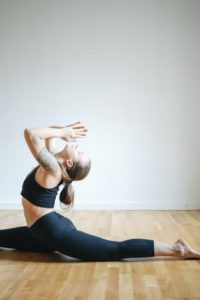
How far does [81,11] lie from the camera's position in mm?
Result: 4312

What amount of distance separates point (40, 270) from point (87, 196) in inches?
93.9

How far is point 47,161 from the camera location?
75.8 inches

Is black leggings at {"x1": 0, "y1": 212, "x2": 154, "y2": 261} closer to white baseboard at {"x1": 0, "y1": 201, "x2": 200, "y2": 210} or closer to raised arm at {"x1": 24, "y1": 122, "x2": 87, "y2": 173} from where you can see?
raised arm at {"x1": 24, "y1": 122, "x2": 87, "y2": 173}

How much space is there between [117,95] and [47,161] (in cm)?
253

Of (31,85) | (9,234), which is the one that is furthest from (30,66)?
(9,234)

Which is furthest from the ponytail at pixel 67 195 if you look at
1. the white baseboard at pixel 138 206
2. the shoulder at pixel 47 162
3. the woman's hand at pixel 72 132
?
the white baseboard at pixel 138 206

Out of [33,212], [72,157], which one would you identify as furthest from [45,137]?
[33,212]

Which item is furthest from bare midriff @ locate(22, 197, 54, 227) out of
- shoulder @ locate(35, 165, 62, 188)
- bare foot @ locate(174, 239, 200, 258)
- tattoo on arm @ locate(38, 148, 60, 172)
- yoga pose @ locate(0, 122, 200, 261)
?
bare foot @ locate(174, 239, 200, 258)

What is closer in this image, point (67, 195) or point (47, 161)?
point (47, 161)

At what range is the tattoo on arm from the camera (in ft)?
6.27

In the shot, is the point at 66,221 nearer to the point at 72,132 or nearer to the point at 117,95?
the point at 72,132

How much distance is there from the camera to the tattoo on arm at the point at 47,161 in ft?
6.27

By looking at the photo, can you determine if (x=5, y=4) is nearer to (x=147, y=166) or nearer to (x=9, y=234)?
(x=147, y=166)

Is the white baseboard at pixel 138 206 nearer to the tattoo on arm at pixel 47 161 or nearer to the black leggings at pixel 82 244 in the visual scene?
the black leggings at pixel 82 244
